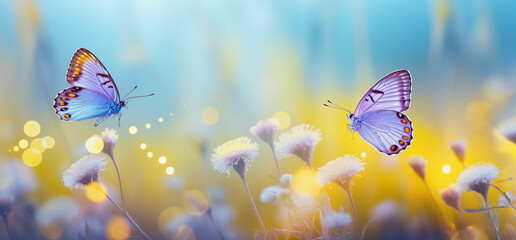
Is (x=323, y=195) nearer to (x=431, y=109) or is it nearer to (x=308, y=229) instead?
(x=308, y=229)

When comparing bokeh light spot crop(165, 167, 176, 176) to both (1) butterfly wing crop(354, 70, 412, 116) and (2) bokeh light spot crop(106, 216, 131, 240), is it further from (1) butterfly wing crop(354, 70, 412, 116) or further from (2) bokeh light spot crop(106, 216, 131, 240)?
(1) butterfly wing crop(354, 70, 412, 116)

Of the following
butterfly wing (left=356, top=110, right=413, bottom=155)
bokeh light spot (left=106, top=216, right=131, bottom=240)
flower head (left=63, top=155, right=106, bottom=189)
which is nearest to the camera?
butterfly wing (left=356, top=110, right=413, bottom=155)

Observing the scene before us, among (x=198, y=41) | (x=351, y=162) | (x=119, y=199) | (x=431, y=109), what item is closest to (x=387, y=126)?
(x=351, y=162)

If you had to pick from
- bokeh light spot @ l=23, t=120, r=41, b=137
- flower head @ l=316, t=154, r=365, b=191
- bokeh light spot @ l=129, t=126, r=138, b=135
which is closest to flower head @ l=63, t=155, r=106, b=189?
bokeh light spot @ l=129, t=126, r=138, b=135

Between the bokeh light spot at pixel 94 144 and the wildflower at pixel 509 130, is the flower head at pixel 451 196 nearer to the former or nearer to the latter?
the wildflower at pixel 509 130

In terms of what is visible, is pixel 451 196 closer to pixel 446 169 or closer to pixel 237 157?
pixel 446 169

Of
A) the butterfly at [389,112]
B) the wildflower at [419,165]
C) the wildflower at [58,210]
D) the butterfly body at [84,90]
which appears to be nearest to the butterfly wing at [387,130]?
the butterfly at [389,112]
